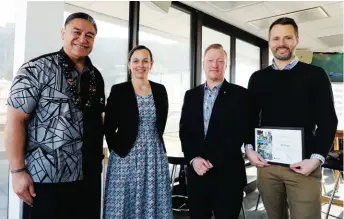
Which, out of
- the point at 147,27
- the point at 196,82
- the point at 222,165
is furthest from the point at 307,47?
the point at 222,165

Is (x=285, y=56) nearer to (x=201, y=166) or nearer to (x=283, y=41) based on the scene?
(x=283, y=41)

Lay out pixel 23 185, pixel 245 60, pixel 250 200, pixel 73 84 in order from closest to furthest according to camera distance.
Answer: pixel 23 185 < pixel 73 84 < pixel 250 200 < pixel 245 60

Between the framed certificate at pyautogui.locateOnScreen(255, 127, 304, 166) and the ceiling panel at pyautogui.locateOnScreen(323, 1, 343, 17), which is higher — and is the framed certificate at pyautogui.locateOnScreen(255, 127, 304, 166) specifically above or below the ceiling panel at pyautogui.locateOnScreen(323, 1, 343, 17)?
below

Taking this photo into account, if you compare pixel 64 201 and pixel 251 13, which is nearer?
pixel 64 201

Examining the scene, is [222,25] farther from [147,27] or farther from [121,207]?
[121,207]

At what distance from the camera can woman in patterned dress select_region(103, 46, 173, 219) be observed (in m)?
1.71

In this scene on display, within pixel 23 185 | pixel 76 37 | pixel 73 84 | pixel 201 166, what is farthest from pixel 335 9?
pixel 23 185

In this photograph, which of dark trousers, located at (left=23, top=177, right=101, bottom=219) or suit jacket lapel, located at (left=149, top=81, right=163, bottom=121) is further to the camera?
suit jacket lapel, located at (left=149, top=81, right=163, bottom=121)

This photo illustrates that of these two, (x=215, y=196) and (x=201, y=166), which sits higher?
(x=201, y=166)

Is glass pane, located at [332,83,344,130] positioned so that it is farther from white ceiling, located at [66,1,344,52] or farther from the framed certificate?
the framed certificate

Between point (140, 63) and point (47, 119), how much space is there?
2.48 feet

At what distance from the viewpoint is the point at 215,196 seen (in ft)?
5.14

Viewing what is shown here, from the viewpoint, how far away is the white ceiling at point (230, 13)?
3.25 meters

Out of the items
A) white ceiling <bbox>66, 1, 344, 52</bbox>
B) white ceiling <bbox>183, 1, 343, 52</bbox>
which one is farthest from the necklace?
white ceiling <bbox>183, 1, 343, 52</bbox>
